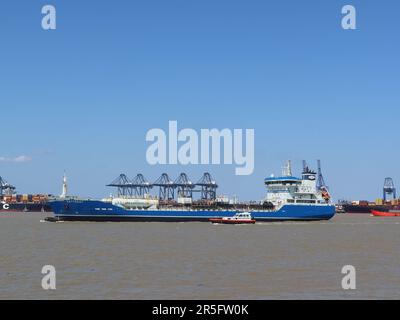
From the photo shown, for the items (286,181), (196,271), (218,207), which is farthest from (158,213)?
(196,271)

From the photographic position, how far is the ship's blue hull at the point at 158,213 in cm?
10650

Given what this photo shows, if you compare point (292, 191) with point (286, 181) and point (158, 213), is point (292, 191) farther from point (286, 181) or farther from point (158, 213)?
point (158, 213)

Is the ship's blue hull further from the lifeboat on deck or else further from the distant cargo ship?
the lifeboat on deck

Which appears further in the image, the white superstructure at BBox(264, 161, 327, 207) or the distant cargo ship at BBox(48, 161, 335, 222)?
the white superstructure at BBox(264, 161, 327, 207)

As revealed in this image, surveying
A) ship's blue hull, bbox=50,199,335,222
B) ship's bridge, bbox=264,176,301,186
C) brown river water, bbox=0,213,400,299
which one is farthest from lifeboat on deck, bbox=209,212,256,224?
brown river water, bbox=0,213,400,299

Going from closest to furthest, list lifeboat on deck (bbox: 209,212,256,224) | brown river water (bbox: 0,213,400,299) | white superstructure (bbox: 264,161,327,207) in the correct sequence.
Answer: brown river water (bbox: 0,213,400,299), lifeboat on deck (bbox: 209,212,256,224), white superstructure (bbox: 264,161,327,207)

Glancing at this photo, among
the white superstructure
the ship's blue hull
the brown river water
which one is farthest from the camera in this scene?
the white superstructure

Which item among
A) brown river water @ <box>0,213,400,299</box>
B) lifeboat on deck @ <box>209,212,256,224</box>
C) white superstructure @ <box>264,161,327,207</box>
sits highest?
white superstructure @ <box>264,161,327,207</box>

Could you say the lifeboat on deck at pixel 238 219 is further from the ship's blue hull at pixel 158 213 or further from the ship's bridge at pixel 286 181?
the ship's bridge at pixel 286 181

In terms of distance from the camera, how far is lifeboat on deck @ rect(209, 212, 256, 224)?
348 feet

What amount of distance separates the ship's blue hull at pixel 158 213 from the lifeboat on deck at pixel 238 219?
5076mm

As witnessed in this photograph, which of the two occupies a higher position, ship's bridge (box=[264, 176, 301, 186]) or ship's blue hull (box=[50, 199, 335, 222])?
ship's bridge (box=[264, 176, 301, 186])

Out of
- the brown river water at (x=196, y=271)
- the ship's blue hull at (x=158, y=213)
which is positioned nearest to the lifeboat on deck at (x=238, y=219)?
the ship's blue hull at (x=158, y=213)
